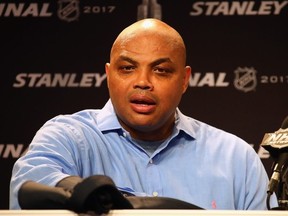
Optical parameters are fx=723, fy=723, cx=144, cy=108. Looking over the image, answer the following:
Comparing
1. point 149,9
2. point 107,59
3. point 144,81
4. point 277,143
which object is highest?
point 149,9

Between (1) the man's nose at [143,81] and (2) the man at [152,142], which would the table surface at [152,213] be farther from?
(1) the man's nose at [143,81]

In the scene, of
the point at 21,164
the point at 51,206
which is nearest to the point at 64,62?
the point at 21,164

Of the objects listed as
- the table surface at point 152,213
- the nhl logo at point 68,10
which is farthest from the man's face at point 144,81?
the nhl logo at point 68,10

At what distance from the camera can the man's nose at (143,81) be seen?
2.14 meters

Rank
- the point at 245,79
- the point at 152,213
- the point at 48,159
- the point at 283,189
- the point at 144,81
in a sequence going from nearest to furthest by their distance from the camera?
the point at 152,213 → the point at 283,189 → the point at 48,159 → the point at 144,81 → the point at 245,79

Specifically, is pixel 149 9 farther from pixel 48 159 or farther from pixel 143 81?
pixel 48 159

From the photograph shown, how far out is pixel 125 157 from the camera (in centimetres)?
218

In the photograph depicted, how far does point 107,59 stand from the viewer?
129 inches

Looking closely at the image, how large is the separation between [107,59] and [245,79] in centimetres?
63

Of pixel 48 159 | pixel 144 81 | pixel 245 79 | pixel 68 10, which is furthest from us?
pixel 68 10

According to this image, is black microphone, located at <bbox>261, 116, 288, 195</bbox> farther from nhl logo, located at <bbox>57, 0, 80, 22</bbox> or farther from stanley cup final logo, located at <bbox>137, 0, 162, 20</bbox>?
nhl logo, located at <bbox>57, 0, 80, 22</bbox>

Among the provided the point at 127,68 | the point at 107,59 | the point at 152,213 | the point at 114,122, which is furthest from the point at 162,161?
the point at 107,59

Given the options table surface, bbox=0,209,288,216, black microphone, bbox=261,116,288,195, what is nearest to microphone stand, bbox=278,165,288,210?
black microphone, bbox=261,116,288,195

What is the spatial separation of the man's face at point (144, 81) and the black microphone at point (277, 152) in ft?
1.93
